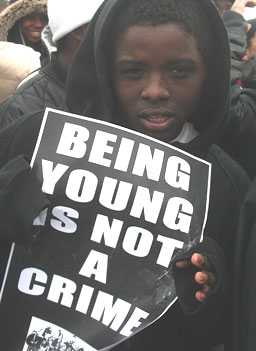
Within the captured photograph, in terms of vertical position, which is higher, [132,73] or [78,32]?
[132,73]

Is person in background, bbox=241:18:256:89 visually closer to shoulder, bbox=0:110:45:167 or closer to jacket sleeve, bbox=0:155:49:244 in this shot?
shoulder, bbox=0:110:45:167

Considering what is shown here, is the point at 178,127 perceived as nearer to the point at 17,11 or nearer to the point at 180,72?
the point at 180,72

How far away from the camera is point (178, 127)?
1.50 m

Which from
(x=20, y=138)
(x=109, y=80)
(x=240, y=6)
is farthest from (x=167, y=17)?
(x=240, y=6)

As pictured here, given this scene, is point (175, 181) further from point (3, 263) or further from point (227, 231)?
point (3, 263)

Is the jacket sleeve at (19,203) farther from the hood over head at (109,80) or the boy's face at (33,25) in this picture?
the boy's face at (33,25)

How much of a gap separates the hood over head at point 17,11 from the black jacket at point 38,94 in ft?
3.21

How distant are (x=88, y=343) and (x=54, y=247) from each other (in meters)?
0.23

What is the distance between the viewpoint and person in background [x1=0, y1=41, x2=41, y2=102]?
2.65 metres

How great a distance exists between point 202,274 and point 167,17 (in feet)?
2.13

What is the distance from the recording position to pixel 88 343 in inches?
50.1

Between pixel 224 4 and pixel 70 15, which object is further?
pixel 224 4

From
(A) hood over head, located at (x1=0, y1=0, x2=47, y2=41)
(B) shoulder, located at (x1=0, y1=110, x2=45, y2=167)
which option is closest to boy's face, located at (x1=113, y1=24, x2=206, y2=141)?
(B) shoulder, located at (x1=0, y1=110, x2=45, y2=167)

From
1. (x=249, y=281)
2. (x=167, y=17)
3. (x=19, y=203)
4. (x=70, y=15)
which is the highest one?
(x=167, y=17)
